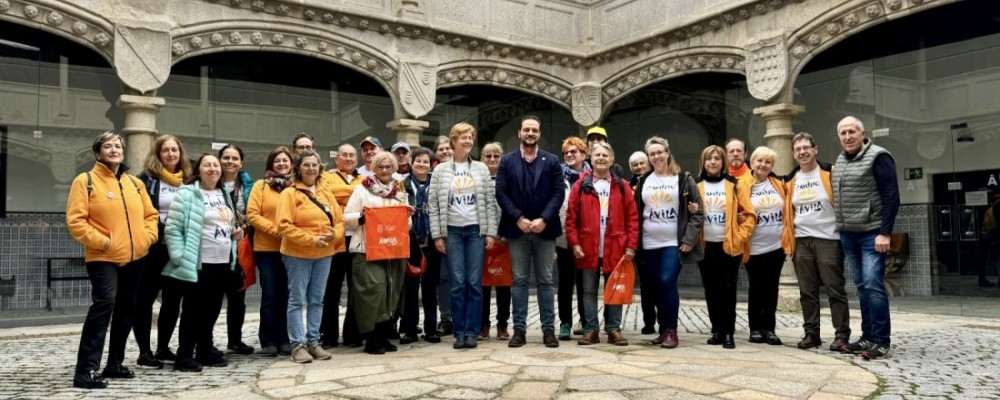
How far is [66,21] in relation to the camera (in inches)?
318

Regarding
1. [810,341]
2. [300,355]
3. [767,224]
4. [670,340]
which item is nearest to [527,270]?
[670,340]

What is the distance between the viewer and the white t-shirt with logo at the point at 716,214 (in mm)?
5805

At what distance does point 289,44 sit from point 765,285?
21.3ft

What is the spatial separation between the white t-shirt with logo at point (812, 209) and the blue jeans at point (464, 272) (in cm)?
243

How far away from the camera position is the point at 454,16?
429 inches

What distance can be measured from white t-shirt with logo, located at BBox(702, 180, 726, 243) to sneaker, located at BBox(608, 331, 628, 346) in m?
1.01

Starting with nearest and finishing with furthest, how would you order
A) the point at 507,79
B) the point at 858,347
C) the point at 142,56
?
1. the point at 858,347
2. the point at 142,56
3. the point at 507,79

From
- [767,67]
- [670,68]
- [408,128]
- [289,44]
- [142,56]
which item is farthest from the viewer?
[670,68]

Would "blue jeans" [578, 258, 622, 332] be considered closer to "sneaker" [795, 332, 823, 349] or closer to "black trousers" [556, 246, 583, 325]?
"black trousers" [556, 246, 583, 325]

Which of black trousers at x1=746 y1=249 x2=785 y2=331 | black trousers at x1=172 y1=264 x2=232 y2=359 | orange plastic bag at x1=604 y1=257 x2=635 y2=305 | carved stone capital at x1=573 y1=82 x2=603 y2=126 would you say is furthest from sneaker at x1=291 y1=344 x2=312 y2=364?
carved stone capital at x1=573 y1=82 x2=603 y2=126

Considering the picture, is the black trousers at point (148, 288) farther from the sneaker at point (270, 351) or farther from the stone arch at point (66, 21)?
the stone arch at point (66, 21)

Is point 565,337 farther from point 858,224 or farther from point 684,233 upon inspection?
point 858,224

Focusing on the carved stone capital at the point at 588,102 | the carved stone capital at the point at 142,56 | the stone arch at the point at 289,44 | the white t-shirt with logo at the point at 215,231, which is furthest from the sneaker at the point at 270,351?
the carved stone capital at the point at 588,102

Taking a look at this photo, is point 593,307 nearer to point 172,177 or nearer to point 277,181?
point 277,181
